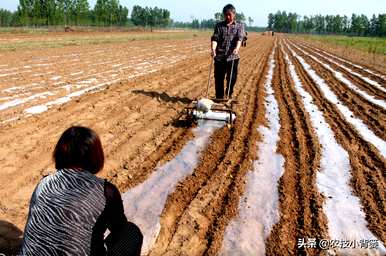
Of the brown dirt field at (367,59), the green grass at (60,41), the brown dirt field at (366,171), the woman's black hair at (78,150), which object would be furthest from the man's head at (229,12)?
the green grass at (60,41)

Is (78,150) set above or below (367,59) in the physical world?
above

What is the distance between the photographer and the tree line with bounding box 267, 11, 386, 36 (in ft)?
387

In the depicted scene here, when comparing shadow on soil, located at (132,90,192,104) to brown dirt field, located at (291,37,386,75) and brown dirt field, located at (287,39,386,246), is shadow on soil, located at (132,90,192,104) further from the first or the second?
brown dirt field, located at (291,37,386,75)

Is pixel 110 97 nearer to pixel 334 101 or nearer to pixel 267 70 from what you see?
pixel 334 101

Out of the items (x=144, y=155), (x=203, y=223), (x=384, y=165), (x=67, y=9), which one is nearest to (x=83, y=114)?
(x=144, y=155)

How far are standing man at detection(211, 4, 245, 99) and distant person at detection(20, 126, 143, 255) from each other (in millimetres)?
5825

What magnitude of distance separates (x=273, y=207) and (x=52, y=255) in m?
2.72

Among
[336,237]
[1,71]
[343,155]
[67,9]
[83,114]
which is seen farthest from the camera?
[67,9]

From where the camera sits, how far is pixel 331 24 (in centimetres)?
14162

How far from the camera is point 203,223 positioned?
12.9 feet

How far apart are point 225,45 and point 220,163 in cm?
339

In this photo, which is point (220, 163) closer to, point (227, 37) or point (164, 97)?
point (227, 37)

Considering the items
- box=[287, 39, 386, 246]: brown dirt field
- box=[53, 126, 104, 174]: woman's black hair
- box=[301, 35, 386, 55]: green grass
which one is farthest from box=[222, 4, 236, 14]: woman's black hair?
box=[301, 35, 386, 55]: green grass

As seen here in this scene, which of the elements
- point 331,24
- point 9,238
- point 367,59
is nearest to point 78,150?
point 9,238
